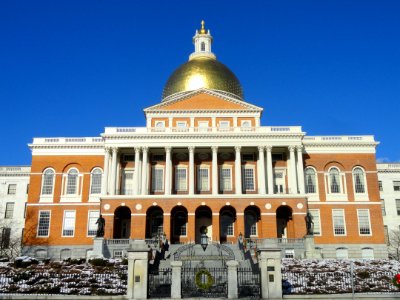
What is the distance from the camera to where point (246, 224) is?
179 ft

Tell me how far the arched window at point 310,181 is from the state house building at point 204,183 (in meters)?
0.12

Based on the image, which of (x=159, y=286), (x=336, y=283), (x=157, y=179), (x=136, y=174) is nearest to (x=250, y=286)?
(x=159, y=286)

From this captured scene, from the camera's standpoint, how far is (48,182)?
188 feet

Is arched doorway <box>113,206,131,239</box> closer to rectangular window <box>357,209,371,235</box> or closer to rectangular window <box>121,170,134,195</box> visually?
rectangular window <box>121,170,134,195</box>

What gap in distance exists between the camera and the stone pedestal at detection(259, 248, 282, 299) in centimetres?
2177

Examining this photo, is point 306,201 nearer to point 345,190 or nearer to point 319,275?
point 345,190

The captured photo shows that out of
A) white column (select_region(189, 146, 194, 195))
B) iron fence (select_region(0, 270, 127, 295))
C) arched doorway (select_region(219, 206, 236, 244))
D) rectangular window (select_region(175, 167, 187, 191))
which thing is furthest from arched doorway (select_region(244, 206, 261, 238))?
iron fence (select_region(0, 270, 127, 295))

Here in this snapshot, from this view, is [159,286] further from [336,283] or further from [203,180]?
[203,180]

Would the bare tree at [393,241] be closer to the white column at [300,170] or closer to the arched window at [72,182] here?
the white column at [300,170]

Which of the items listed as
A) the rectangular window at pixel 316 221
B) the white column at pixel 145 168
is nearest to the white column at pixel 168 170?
the white column at pixel 145 168

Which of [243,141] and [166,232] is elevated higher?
[243,141]

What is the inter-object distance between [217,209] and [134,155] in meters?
12.6

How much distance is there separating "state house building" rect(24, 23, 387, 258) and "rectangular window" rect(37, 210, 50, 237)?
0.12 m

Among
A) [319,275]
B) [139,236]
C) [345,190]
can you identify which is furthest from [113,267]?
[345,190]
